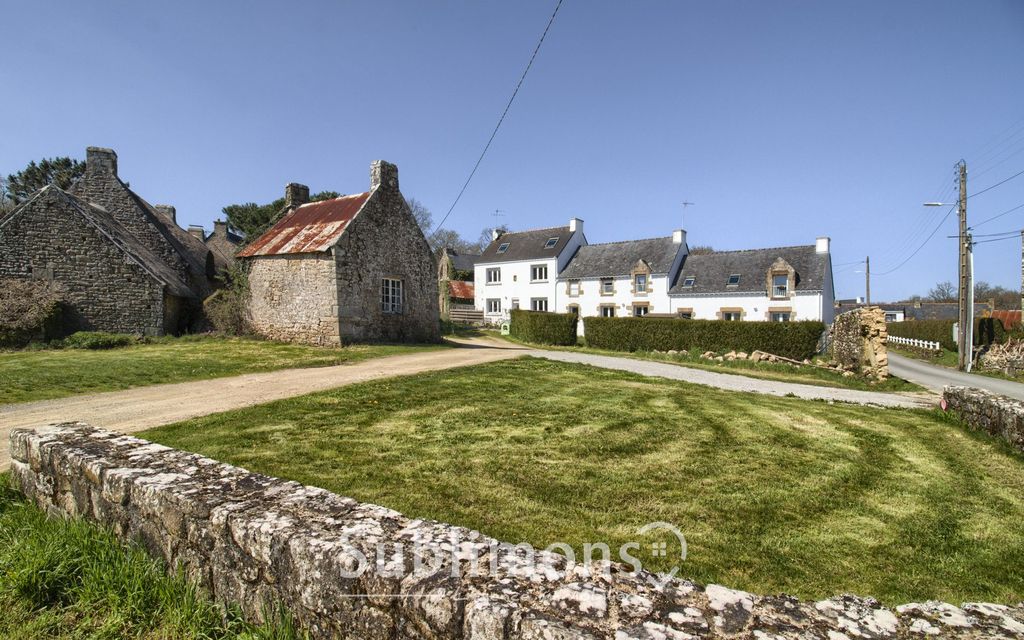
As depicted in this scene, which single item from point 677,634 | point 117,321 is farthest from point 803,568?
point 117,321

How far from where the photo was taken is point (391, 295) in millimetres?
20641

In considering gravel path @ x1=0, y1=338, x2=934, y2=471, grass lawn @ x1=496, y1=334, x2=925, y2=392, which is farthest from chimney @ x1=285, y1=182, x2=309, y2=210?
grass lawn @ x1=496, y1=334, x2=925, y2=392

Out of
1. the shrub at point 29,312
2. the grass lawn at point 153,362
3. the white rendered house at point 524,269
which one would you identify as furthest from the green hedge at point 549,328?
the shrub at point 29,312

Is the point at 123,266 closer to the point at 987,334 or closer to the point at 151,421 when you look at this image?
the point at 151,421

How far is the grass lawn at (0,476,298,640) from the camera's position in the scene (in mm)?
2609

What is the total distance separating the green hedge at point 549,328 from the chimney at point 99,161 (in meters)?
23.2

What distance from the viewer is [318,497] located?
280cm

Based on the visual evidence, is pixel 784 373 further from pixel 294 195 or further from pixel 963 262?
pixel 294 195

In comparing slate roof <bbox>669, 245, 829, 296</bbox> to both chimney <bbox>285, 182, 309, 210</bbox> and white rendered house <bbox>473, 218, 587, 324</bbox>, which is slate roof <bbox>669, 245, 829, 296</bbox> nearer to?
white rendered house <bbox>473, 218, 587, 324</bbox>

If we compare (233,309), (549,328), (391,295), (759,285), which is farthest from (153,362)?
(759,285)

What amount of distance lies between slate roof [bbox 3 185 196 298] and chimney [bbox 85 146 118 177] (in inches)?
110

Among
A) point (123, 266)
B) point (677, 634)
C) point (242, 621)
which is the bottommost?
point (242, 621)

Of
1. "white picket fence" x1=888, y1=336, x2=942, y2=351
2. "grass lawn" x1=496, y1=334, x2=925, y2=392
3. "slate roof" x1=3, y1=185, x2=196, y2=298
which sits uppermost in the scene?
"slate roof" x1=3, y1=185, x2=196, y2=298

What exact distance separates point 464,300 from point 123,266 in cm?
3287
